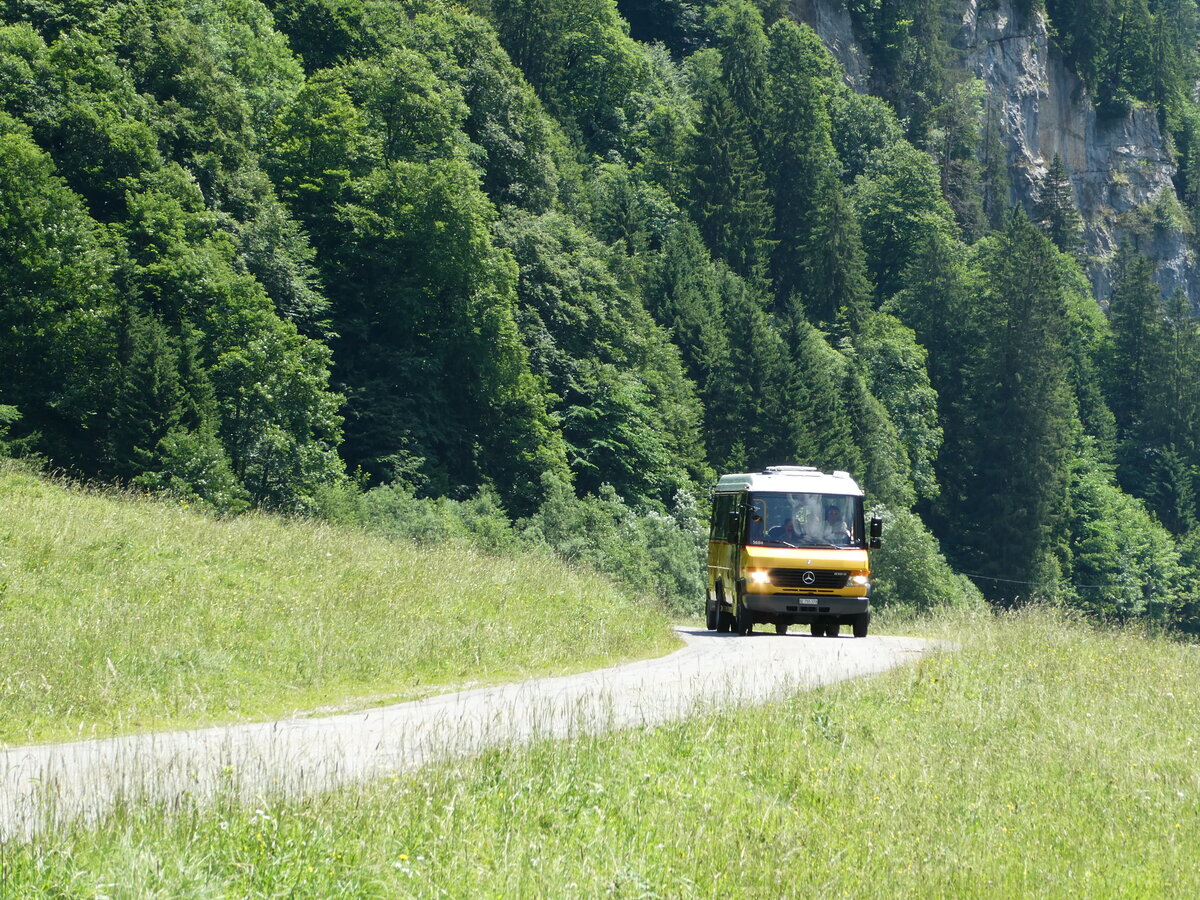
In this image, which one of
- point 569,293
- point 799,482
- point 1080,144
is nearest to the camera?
point 799,482

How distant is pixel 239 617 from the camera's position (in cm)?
1750

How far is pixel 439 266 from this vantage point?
56.1 metres

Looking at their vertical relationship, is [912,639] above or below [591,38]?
below

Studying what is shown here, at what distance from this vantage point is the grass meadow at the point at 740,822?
7703 mm

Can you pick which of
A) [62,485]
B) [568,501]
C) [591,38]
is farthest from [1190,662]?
[591,38]

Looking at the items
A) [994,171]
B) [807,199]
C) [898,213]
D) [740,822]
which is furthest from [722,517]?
[994,171]

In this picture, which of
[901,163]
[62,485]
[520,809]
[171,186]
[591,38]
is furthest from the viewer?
[901,163]

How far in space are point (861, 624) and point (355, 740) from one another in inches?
618

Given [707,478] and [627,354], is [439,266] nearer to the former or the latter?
[627,354]

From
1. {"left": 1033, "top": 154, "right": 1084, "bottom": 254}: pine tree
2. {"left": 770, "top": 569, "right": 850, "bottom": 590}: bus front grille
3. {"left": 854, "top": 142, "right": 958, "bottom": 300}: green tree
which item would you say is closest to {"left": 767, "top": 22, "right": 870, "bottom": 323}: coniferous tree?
{"left": 854, "top": 142, "right": 958, "bottom": 300}: green tree

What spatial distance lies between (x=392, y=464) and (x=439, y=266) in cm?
754

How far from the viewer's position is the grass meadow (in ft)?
25.3

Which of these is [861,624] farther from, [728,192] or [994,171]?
[994,171]

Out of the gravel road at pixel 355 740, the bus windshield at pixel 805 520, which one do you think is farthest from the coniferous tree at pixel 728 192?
the gravel road at pixel 355 740
